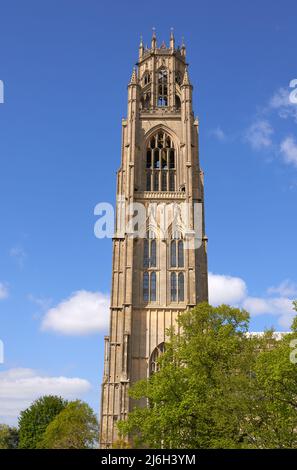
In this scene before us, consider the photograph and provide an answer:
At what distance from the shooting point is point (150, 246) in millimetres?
58906

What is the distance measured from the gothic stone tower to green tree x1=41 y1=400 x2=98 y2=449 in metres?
8.18

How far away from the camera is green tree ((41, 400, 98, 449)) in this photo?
57219 millimetres

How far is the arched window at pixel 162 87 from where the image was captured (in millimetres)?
72631

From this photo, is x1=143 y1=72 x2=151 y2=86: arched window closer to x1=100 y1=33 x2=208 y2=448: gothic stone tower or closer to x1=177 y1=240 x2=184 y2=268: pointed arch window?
x1=100 y1=33 x2=208 y2=448: gothic stone tower

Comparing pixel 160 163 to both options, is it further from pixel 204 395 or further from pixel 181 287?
pixel 204 395

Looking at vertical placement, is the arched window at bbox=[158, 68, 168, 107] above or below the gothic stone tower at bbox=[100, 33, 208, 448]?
above

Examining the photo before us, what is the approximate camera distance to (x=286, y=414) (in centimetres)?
2780

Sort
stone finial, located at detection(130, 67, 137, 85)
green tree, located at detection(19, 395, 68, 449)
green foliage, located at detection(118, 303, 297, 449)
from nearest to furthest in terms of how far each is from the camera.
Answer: green foliage, located at detection(118, 303, 297, 449), stone finial, located at detection(130, 67, 137, 85), green tree, located at detection(19, 395, 68, 449)

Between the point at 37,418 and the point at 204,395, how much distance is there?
4658cm

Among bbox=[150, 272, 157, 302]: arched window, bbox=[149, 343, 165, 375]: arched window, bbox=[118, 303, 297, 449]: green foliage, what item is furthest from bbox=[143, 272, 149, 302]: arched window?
bbox=[118, 303, 297, 449]: green foliage

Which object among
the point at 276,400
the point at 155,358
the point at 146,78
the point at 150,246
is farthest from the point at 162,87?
the point at 276,400

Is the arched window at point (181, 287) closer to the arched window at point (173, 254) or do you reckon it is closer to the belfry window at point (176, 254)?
the belfry window at point (176, 254)

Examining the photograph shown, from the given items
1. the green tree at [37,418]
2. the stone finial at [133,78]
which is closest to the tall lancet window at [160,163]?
the stone finial at [133,78]

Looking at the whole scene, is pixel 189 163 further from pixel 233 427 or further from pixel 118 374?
pixel 233 427
